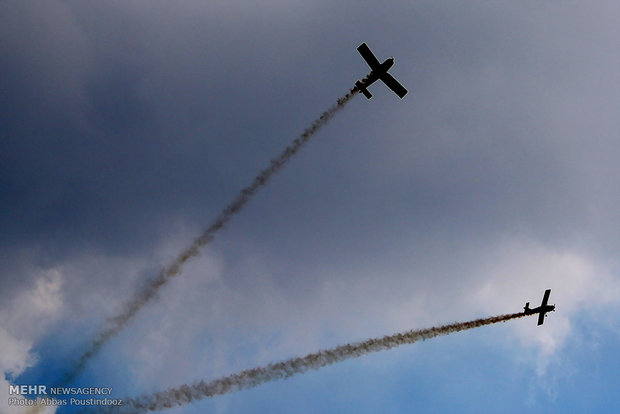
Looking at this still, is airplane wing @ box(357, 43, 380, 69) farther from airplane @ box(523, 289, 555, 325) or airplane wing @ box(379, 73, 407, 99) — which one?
airplane @ box(523, 289, 555, 325)

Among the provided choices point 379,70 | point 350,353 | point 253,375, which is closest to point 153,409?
point 253,375

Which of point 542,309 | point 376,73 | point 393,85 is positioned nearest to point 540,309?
point 542,309

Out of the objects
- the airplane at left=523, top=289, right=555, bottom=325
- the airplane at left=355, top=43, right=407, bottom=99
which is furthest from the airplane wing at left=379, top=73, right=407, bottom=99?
the airplane at left=523, top=289, right=555, bottom=325

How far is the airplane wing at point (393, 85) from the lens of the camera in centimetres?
7144

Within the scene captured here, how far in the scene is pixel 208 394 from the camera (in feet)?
220

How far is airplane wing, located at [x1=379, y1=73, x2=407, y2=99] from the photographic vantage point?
71438 mm

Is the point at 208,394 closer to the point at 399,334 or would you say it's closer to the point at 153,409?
the point at 153,409

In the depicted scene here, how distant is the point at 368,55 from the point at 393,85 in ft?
19.2

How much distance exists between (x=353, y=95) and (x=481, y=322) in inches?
1511

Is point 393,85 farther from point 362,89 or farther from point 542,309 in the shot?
point 542,309

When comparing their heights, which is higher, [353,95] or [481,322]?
[353,95]

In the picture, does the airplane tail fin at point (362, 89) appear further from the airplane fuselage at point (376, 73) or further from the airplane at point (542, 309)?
the airplane at point (542, 309)

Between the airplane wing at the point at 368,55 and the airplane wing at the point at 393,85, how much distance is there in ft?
6.56

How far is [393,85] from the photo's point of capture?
72.6 m
